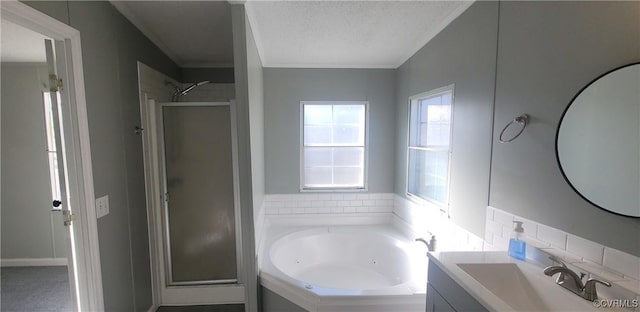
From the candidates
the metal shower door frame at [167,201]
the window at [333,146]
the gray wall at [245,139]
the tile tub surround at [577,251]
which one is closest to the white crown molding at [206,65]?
the metal shower door frame at [167,201]

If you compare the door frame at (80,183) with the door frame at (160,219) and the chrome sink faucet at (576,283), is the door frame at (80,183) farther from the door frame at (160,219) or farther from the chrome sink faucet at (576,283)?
the chrome sink faucet at (576,283)

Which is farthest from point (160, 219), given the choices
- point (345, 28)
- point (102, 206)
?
point (345, 28)

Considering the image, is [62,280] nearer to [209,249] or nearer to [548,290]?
[209,249]

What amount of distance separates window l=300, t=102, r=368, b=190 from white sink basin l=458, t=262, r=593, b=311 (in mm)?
1810

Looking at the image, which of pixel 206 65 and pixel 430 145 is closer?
pixel 430 145

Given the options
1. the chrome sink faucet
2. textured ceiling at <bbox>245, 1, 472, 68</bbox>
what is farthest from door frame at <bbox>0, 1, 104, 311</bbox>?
the chrome sink faucet

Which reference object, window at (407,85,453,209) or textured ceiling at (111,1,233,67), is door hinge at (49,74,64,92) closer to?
textured ceiling at (111,1,233,67)

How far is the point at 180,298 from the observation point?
87.4 inches

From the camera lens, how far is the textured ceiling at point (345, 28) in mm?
1637

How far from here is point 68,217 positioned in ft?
4.33

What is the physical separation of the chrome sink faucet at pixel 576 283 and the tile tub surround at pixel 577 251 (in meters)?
0.05

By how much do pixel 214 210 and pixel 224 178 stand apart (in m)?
0.32

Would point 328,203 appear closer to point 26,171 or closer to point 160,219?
point 160,219

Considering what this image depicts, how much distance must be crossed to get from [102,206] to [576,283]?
2.40m
